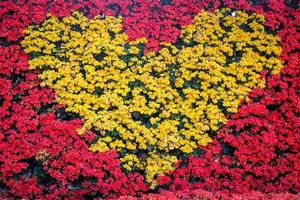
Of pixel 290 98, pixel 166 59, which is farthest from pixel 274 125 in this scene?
pixel 166 59

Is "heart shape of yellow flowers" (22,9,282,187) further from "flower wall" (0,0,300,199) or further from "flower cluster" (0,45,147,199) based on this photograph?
"flower cluster" (0,45,147,199)

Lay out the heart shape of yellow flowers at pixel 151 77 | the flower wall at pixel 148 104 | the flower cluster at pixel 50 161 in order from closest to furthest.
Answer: the flower cluster at pixel 50 161, the flower wall at pixel 148 104, the heart shape of yellow flowers at pixel 151 77

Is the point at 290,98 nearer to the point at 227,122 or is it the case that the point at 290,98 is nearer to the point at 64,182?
the point at 227,122

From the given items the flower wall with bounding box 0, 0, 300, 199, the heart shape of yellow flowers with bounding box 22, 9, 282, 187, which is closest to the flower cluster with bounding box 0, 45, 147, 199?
the flower wall with bounding box 0, 0, 300, 199

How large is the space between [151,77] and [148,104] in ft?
2.28

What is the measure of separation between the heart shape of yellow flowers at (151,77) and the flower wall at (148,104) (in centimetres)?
3

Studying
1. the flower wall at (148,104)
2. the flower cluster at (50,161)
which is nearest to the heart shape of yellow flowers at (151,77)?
the flower wall at (148,104)

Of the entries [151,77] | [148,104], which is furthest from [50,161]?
[151,77]

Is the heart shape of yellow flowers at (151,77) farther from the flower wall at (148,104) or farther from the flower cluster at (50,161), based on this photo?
the flower cluster at (50,161)

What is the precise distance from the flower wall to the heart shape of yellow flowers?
3 centimetres

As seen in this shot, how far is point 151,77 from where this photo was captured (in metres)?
8.46

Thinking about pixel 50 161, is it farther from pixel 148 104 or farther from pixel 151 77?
pixel 151 77

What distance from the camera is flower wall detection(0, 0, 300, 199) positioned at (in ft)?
25.1

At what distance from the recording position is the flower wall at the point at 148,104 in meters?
7.66
